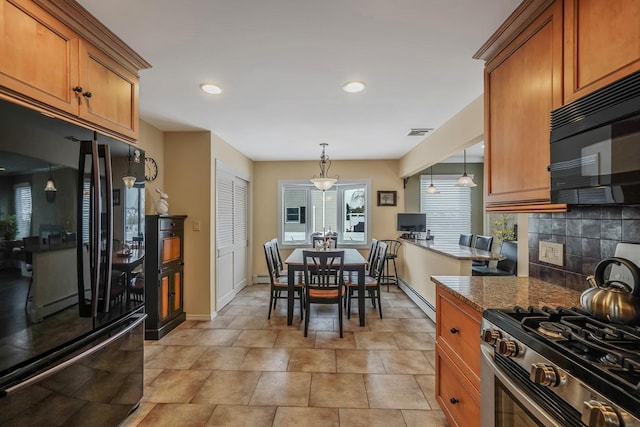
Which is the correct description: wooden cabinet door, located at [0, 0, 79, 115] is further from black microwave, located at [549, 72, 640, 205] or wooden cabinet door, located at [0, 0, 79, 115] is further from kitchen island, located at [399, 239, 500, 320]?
kitchen island, located at [399, 239, 500, 320]

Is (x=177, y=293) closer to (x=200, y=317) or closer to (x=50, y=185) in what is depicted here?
(x=200, y=317)

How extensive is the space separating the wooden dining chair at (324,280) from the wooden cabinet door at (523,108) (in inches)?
73.5

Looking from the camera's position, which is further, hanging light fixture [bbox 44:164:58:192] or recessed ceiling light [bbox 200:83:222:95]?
recessed ceiling light [bbox 200:83:222:95]

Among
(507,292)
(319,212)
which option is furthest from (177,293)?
(507,292)

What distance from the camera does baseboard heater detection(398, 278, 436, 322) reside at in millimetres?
3873

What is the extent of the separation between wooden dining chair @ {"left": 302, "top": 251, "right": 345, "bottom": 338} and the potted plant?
2.43 metres

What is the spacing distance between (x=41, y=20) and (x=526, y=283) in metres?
2.93

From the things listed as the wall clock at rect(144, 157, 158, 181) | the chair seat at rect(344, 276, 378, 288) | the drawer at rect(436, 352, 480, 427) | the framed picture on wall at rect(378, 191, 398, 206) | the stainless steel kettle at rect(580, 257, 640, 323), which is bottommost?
the drawer at rect(436, 352, 480, 427)

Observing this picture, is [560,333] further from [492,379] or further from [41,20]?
[41,20]

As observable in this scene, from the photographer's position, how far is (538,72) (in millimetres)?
1470

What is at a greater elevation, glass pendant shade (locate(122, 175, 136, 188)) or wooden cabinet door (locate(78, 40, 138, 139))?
wooden cabinet door (locate(78, 40, 138, 139))

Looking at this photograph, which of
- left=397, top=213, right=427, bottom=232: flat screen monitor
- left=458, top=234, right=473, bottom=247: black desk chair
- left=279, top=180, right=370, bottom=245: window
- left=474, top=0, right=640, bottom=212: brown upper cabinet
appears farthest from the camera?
left=279, top=180, right=370, bottom=245: window

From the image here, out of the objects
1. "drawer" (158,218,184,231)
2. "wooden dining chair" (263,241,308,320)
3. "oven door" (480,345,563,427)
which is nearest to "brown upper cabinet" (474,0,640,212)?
"oven door" (480,345,563,427)

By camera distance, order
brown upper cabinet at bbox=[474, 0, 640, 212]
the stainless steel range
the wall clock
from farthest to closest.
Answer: the wall clock, brown upper cabinet at bbox=[474, 0, 640, 212], the stainless steel range
